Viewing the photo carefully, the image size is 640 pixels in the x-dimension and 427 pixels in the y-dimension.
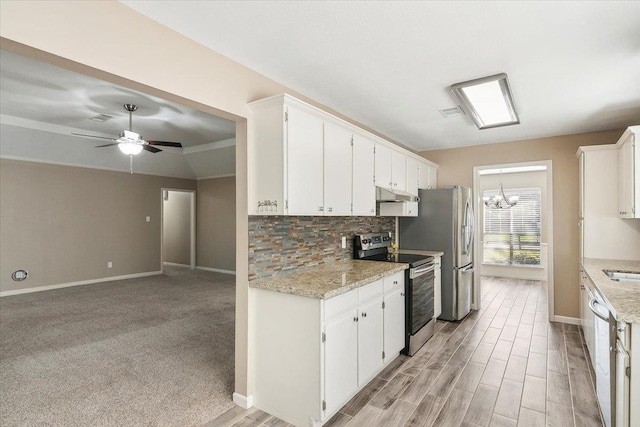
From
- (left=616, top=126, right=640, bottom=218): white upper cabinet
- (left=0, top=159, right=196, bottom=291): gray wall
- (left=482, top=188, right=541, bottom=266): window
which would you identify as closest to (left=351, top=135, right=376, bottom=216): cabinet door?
(left=616, top=126, right=640, bottom=218): white upper cabinet

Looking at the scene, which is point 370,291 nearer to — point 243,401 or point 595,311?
point 243,401

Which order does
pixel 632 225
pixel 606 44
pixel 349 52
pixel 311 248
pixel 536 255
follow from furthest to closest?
1. pixel 536 255
2. pixel 632 225
3. pixel 311 248
4. pixel 349 52
5. pixel 606 44

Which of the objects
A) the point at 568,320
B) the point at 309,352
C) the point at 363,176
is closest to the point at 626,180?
the point at 568,320

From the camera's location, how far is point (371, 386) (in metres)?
2.75

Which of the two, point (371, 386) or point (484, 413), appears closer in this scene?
point (484, 413)

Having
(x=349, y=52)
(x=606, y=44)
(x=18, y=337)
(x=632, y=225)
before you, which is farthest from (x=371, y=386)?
(x=18, y=337)

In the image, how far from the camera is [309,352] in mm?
2209

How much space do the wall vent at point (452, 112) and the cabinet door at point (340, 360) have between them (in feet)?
7.79

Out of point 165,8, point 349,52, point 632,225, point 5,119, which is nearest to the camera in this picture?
point 165,8

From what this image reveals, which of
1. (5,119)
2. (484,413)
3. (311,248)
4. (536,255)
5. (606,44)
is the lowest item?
(484,413)

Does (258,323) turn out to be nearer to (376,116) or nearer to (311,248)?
(311,248)

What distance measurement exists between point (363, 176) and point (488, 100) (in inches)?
55.5

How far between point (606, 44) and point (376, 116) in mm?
2053

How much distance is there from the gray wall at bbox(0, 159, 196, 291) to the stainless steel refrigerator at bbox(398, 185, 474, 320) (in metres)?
6.14
